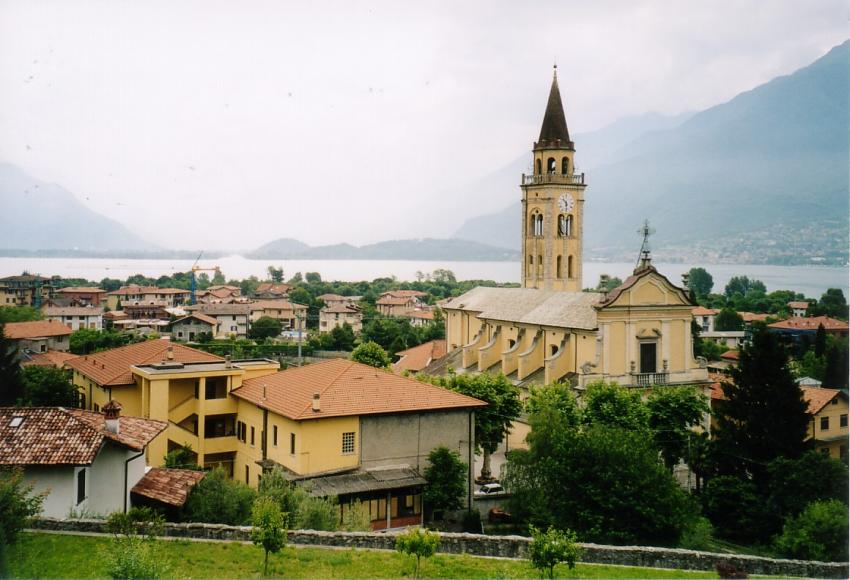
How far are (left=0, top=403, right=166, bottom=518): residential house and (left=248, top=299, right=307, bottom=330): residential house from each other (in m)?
61.4

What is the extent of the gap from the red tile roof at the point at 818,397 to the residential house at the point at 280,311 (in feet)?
182

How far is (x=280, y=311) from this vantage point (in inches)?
3095

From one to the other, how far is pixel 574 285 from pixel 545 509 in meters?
27.1

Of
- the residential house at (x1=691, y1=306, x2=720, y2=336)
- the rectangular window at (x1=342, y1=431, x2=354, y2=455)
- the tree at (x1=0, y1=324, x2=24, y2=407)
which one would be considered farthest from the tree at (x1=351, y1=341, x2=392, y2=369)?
the residential house at (x1=691, y1=306, x2=720, y2=336)

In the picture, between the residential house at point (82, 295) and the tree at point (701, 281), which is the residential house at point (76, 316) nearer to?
the residential house at point (82, 295)

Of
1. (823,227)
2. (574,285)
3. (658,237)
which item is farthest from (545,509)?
(658,237)

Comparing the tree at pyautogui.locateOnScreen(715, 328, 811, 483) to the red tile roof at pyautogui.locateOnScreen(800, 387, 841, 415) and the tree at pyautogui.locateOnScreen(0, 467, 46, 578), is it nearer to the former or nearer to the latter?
the red tile roof at pyautogui.locateOnScreen(800, 387, 841, 415)

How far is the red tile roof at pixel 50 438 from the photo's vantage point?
1289cm

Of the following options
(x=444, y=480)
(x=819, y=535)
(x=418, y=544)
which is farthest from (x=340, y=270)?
(x=418, y=544)

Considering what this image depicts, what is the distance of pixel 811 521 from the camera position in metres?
15.4

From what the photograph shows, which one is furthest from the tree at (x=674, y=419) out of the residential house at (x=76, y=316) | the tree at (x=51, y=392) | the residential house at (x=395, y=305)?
the residential house at (x=395, y=305)

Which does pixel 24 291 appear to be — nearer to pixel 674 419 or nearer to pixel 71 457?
pixel 71 457

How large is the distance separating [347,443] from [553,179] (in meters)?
26.6

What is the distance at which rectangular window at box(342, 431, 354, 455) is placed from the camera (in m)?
17.8
